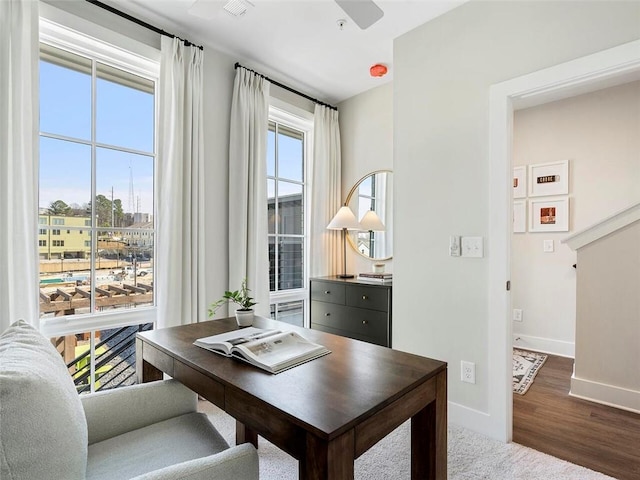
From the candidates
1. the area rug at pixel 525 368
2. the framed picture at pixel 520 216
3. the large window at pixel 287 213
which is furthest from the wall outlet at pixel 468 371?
the framed picture at pixel 520 216

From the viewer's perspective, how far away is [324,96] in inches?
146

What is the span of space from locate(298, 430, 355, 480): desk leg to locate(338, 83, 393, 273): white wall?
8.66 ft

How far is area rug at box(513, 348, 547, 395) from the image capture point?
2826 mm

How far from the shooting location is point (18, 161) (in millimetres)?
1822

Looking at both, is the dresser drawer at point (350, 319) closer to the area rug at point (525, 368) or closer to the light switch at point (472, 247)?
the light switch at point (472, 247)

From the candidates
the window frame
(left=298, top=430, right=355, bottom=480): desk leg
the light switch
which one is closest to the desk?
(left=298, top=430, right=355, bottom=480): desk leg

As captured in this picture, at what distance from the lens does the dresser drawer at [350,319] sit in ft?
9.55

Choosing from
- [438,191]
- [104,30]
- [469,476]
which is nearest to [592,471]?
[469,476]

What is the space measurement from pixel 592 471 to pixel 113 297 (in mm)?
2973

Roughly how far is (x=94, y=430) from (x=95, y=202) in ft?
5.08

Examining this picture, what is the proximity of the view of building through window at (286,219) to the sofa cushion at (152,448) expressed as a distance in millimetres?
2024

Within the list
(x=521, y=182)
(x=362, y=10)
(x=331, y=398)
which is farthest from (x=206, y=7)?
(x=521, y=182)

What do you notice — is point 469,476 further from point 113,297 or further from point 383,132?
point 383,132

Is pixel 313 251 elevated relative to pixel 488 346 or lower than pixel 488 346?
elevated
